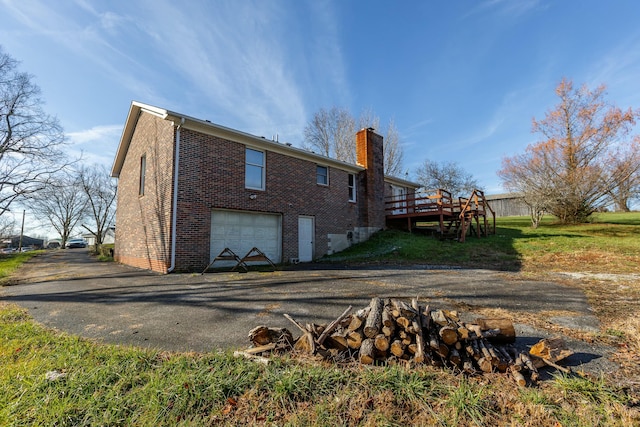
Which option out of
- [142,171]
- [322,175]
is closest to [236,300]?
[322,175]

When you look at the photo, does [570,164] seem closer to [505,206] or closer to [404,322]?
[505,206]

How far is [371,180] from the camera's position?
48.9 feet

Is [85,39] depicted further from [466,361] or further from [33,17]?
[466,361]

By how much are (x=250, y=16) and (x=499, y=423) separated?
436 inches

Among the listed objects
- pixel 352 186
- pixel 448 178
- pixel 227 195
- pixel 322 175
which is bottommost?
pixel 227 195

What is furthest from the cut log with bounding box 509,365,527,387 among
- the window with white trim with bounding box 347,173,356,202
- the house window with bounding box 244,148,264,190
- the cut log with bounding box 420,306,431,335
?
the window with white trim with bounding box 347,173,356,202

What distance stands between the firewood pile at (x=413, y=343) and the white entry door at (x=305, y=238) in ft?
29.3

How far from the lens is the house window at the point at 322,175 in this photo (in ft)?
43.6

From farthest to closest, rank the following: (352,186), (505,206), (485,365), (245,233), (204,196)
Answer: (505,206) → (352,186) → (245,233) → (204,196) → (485,365)

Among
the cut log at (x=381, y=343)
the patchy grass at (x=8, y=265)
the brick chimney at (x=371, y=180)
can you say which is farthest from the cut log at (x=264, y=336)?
the brick chimney at (x=371, y=180)

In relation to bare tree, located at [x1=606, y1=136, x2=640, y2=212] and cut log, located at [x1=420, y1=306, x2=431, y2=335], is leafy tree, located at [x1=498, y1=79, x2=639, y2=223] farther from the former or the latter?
cut log, located at [x1=420, y1=306, x2=431, y2=335]

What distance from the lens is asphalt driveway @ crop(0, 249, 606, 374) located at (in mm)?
3646

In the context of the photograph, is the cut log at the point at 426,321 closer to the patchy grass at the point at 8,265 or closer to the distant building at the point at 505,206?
the patchy grass at the point at 8,265

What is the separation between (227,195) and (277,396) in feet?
27.5
